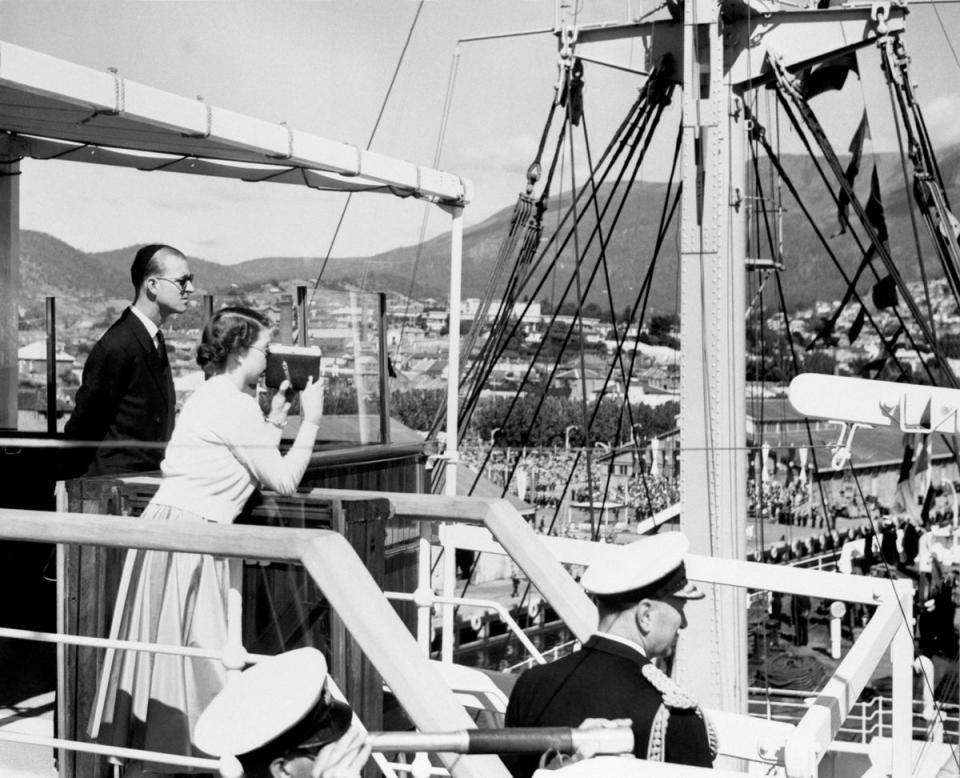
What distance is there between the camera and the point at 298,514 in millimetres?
2820

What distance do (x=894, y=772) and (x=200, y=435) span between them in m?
1.78

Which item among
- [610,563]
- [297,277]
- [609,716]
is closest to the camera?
[609,716]

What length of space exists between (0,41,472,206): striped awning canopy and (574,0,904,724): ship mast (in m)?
6.35

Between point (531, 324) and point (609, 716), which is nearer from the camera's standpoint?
point (609, 716)

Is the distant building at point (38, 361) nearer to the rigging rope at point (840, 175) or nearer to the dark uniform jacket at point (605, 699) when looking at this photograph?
the dark uniform jacket at point (605, 699)

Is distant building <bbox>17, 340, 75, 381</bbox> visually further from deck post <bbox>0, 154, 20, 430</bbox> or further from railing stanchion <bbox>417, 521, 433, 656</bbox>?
railing stanchion <bbox>417, 521, 433, 656</bbox>

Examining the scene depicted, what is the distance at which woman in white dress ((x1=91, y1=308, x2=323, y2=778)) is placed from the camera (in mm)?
2637

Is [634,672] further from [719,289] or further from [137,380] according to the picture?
[719,289]

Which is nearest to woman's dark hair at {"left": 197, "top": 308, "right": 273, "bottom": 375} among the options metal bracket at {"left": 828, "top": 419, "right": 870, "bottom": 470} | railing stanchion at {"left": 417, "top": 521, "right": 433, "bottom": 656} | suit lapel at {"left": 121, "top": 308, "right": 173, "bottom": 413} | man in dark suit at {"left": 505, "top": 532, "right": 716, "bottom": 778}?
suit lapel at {"left": 121, "top": 308, "right": 173, "bottom": 413}

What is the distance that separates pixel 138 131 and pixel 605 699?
1.55 meters

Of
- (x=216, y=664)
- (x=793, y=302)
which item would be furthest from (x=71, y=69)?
(x=793, y=302)

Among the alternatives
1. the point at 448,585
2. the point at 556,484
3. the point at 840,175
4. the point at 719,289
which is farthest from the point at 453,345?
the point at 556,484

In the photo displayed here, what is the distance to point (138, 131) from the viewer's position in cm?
274

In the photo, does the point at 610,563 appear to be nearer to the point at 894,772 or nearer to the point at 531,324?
the point at 894,772
